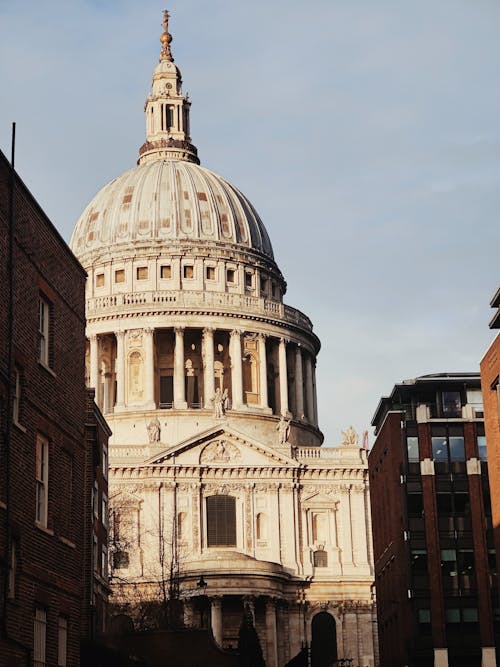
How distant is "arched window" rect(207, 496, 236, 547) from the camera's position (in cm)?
10400

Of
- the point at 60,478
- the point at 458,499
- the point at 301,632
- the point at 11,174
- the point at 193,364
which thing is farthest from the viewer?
the point at 193,364

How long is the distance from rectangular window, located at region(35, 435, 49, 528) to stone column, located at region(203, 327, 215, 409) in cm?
8536

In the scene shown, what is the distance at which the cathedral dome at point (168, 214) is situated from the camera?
130m

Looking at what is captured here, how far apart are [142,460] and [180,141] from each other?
46.0m

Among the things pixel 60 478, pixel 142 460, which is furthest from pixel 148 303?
pixel 60 478

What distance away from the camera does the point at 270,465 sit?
106 meters

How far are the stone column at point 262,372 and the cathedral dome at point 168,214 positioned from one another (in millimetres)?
11409

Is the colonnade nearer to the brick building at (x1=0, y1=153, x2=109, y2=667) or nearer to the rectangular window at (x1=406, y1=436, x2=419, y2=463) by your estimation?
the rectangular window at (x1=406, y1=436, x2=419, y2=463)

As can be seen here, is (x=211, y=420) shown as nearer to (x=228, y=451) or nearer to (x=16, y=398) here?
(x=228, y=451)

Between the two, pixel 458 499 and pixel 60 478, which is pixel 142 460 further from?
pixel 60 478

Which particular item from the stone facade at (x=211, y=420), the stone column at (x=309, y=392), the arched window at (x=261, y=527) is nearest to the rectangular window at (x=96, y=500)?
the stone facade at (x=211, y=420)

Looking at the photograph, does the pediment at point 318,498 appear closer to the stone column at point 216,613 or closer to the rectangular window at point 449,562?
the stone column at point 216,613

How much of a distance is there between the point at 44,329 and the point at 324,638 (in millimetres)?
75497

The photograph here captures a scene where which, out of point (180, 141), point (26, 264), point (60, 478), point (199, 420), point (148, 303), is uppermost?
point (180, 141)
